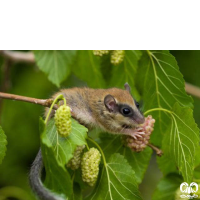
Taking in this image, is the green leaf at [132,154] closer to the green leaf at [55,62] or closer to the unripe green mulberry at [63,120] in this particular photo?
the green leaf at [55,62]

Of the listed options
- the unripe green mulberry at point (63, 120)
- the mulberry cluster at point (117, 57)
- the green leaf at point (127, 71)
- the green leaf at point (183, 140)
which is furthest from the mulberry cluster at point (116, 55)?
the unripe green mulberry at point (63, 120)

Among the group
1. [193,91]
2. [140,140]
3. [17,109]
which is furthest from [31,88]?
[140,140]

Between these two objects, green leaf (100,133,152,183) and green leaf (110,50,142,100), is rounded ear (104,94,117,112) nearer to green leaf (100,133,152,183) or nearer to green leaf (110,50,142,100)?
green leaf (110,50,142,100)

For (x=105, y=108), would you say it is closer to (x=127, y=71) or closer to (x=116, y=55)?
(x=127, y=71)

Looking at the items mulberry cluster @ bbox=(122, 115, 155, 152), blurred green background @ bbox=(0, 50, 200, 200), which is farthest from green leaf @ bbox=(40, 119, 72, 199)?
blurred green background @ bbox=(0, 50, 200, 200)
